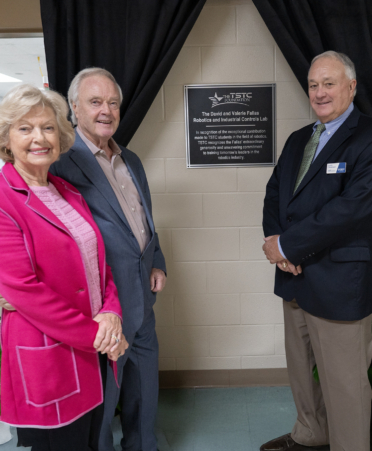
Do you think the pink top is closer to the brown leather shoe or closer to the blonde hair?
the blonde hair

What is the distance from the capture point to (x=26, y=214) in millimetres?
1273

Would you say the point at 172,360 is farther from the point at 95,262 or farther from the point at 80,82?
the point at 80,82

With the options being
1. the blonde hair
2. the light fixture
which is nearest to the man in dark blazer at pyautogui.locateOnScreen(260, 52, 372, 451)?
the blonde hair

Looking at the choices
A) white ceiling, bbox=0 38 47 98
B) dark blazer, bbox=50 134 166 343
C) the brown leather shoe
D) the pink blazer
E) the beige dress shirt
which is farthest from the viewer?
white ceiling, bbox=0 38 47 98

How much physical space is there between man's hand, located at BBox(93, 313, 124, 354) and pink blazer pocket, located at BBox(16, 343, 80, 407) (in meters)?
0.13

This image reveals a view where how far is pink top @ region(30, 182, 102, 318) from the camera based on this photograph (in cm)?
140


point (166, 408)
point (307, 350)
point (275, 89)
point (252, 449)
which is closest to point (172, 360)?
point (166, 408)

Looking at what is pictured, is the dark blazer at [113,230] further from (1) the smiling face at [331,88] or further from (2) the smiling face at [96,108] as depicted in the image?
(1) the smiling face at [331,88]

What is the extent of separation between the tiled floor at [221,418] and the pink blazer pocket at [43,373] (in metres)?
1.07

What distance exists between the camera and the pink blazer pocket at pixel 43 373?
4.19 ft

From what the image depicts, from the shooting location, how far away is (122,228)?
5.58 ft

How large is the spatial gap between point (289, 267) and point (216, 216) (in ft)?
2.69

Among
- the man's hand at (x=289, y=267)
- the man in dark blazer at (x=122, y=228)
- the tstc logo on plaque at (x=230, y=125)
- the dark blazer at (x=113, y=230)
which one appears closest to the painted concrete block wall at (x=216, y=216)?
the tstc logo on plaque at (x=230, y=125)

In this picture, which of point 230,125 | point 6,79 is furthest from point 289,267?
point 6,79
